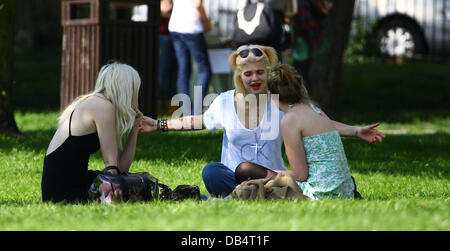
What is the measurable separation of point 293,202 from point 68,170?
157 cm

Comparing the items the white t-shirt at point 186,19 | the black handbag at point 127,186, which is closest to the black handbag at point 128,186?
the black handbag at point 127,186

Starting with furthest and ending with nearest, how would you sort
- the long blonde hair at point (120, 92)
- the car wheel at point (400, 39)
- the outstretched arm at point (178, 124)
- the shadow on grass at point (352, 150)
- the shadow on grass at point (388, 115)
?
the car wheel at point (400, 39) → the shadow on grass at point (388, 115) → the shadow on grass at point (352, 150) → the outstretched arm at point (178, 124) → the long blonde hair at point (120, 92)

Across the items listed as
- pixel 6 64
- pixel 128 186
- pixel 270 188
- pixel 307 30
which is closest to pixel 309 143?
pixel 270 188

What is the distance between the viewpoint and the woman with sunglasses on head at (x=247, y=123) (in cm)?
630

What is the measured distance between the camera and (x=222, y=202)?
562 centimetres

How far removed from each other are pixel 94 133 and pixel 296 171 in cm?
143

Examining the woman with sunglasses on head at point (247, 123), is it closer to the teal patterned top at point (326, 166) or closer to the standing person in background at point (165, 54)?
the teal patterned top at point (326, 166)

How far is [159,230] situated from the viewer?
4488 millimetres

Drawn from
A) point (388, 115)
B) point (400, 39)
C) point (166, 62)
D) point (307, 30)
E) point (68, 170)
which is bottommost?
point (388, 115)

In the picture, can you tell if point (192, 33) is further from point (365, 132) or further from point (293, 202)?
point (293, 202)

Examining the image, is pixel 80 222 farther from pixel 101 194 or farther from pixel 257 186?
pixel 257 186

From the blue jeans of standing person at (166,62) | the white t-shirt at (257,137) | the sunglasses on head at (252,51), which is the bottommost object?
the white t-shirt at (257,137)

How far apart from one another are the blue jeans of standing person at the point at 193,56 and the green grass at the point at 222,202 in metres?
0.96
